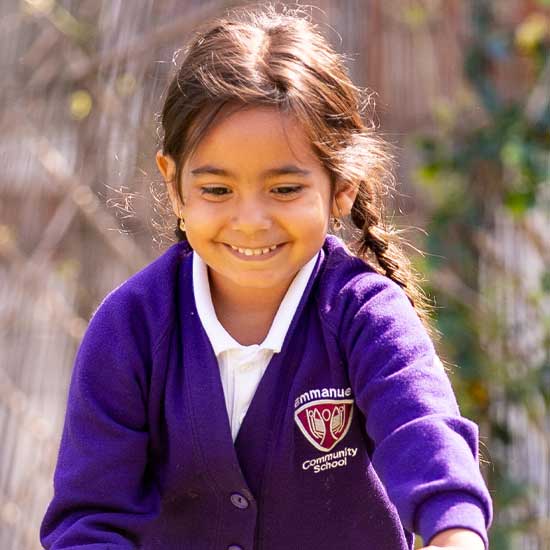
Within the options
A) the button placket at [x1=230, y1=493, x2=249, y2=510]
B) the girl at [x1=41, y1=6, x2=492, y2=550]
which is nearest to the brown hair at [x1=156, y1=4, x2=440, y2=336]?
the girl at [x1=41, y1=6, x2=492, y2=550]

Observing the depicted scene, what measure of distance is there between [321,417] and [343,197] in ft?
1.30

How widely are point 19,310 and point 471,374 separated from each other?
148cm

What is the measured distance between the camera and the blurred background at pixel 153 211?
4074mm

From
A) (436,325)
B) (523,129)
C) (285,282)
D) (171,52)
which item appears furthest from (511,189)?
(285,282)

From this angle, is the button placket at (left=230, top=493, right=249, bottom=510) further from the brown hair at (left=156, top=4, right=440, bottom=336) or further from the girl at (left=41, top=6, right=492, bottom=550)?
the brown hair at (left=156, top=4, right=440, bottom=336)

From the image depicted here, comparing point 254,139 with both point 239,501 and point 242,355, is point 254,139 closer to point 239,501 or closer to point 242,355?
point 242,355

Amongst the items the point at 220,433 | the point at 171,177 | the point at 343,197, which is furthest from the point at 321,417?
the point at 171,177

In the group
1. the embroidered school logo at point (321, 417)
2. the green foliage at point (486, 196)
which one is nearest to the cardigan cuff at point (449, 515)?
the embroidered school logo at point (321, 417)

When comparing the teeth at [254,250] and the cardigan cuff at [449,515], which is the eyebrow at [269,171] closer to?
the teeth at [254,250]

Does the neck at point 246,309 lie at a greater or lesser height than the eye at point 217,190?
lesser

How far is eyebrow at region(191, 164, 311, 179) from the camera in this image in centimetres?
220

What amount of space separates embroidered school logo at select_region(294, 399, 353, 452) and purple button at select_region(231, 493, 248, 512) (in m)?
0.15

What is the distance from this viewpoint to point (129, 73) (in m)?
4.05

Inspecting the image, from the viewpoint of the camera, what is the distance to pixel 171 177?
2.42m
